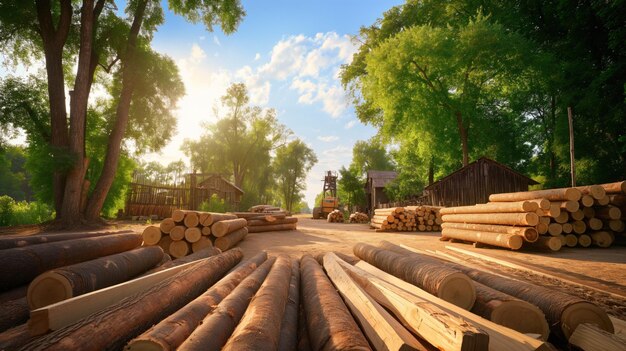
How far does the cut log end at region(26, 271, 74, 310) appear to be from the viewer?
282 cm

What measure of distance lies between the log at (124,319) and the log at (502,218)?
7752 mm

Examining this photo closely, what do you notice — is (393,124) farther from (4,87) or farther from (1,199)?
(1,199)

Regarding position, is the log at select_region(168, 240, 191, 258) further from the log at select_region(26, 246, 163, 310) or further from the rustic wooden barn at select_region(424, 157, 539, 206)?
the rustic wooden barn at select_region(424, 157, 539, 206)

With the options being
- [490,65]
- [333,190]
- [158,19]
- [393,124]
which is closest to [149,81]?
[158,19]

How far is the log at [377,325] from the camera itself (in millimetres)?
1702

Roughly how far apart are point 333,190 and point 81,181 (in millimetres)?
32573

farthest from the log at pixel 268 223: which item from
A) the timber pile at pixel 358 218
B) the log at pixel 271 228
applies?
the timber pile at pixel 358 218

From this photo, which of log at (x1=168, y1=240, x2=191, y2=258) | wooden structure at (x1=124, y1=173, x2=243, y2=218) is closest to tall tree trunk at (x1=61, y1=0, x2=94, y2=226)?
wooden structure at (x1=124, y1=173, x2=243, y2=218)

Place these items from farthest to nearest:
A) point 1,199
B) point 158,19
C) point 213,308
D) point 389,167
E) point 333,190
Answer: point 389,167
point 333,190
point 158,19
point 1,199
point 213,308

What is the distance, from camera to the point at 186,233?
704 cm

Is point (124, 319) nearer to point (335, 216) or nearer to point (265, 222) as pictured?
point (265, 222)

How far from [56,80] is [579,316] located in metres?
18.7

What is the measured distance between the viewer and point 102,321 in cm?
206

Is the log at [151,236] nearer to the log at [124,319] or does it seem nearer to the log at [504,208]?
the log at [124,319]
